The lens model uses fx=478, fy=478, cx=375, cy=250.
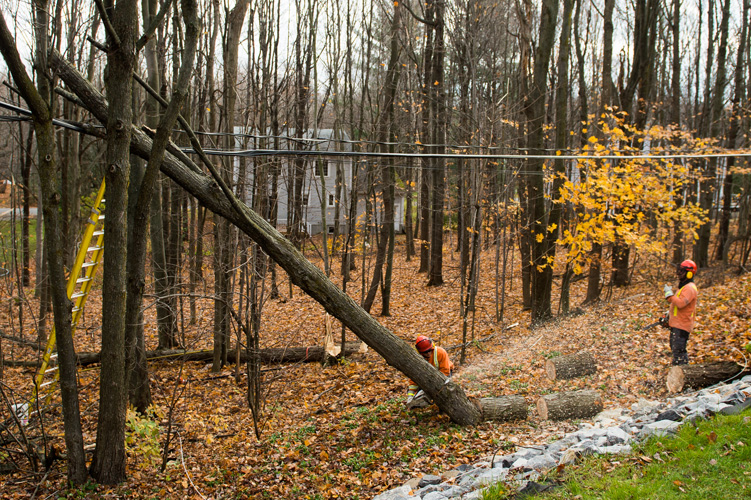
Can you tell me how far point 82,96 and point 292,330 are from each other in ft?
31.3

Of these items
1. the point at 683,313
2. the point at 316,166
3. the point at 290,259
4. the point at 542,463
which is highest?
the point at 316,166

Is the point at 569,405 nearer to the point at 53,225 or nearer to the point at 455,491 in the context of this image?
the point at 455,491

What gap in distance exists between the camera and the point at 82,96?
199 inches

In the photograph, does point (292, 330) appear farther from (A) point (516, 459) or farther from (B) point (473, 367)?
(A) point (516, 459)

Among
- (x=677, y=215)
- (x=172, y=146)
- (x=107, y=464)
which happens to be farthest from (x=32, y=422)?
(x=677, y=215)

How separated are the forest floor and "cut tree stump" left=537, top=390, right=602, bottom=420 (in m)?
0.17

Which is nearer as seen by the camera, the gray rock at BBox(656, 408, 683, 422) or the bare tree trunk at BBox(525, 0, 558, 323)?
the gray rock at BBox(656, 408, 683, 422)

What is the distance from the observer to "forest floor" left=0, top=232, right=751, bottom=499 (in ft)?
19.4

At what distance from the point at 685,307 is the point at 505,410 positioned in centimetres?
332

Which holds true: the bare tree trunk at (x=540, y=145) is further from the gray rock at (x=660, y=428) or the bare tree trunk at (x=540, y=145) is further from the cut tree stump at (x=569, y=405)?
the gray rock at (x=660, y=428)

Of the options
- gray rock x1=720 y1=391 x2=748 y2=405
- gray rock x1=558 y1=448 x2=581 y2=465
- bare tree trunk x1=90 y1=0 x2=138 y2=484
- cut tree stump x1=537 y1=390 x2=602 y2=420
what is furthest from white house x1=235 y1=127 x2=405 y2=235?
gray rock x1=720 y1=391 x2=748 y2=405

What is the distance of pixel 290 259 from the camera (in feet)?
20.5

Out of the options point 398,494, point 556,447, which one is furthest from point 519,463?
point 398,494

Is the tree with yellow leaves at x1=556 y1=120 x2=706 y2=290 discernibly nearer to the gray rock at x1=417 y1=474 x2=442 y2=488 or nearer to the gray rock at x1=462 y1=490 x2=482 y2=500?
the gray rock at x1=417 y1=474 x2=442 y2=488
